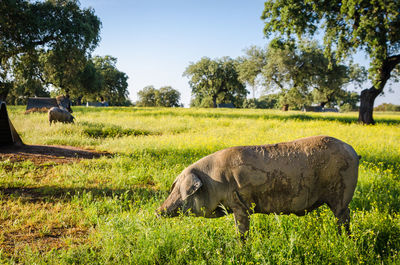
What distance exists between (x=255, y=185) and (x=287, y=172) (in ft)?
1.29

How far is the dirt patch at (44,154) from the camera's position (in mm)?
6699

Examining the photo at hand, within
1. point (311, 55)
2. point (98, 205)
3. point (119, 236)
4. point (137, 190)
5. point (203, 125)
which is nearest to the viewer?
point (119, 236)

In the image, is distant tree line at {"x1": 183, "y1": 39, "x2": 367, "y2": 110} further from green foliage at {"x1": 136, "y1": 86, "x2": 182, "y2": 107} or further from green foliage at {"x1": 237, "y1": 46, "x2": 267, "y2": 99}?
green foliage at {"x1": 136, "y1": 86, "x2": 182, "y2": 107}

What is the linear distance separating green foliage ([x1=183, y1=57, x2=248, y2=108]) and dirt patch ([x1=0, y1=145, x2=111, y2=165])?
60311mm

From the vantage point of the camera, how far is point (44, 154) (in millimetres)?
7352

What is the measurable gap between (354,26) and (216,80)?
172 feet

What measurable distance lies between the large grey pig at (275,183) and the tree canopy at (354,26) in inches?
586

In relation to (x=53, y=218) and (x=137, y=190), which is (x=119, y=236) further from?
(x=137, y=190)

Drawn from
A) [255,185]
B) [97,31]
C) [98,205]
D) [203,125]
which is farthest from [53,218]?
[97,31]

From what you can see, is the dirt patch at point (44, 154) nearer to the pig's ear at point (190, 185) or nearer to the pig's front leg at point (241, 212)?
the pig's ear at point (190, 185)

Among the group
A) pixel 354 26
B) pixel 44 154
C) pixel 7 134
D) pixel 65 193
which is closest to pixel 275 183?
pixel 65 193

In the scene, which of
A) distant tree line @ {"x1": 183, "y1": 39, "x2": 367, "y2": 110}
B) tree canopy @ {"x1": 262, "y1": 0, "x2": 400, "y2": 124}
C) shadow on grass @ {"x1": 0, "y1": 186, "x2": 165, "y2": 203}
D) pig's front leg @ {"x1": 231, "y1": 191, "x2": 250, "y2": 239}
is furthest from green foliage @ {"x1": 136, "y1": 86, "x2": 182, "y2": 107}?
pig's front leg @ {"x1": 231, "y1": 191, "x2": 250, "y2": 239}

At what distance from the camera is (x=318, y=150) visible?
8.81ft

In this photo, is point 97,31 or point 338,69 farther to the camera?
point 338,69
